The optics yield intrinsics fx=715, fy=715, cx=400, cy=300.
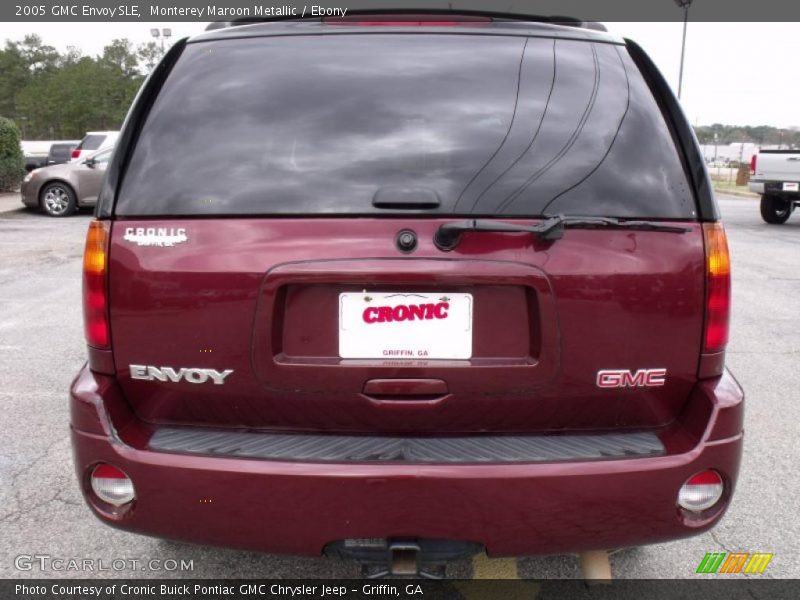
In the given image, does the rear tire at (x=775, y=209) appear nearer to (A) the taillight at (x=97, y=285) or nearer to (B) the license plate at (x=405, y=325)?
(B) the license plate at (x=405, y=325)

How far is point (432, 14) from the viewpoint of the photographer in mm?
2422

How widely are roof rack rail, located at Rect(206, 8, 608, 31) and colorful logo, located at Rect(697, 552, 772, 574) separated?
2.00 metres

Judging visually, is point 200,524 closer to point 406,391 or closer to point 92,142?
point 406,391

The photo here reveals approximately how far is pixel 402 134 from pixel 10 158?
62.8 feet

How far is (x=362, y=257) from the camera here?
74.9 inches

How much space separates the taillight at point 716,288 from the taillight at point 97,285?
169 cm

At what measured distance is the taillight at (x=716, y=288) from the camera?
2000mm

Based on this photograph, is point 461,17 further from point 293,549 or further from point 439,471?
point 293,549

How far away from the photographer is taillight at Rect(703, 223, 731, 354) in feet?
6.56

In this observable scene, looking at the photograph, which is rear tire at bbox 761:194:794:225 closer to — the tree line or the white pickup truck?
the white pickup truck

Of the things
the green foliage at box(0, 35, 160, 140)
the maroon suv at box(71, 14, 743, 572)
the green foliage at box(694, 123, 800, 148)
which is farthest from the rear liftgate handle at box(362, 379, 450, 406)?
the green foliage at box(694, 123, 800, 148)

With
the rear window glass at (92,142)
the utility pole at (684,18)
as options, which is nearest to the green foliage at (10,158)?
the rear window glass at (92,142)

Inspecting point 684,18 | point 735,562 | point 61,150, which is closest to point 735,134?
point 684,18

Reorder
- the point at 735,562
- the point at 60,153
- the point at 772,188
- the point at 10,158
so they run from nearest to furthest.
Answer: the point at 735,562 < the point at 772,188 < the point at 10,158 < the point at 60,153
